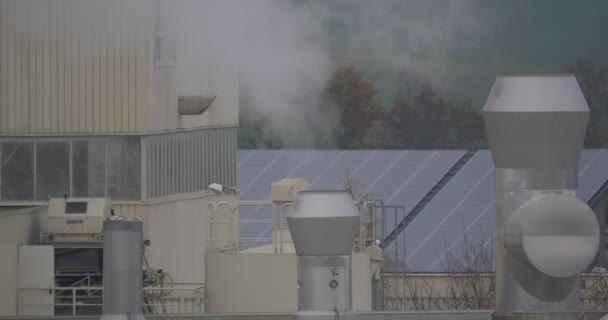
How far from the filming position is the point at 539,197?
784 inches

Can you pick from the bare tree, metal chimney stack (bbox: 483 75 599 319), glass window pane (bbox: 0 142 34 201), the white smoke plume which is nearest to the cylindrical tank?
Result: metal chimney stack (bbox: 483 75 599 319)

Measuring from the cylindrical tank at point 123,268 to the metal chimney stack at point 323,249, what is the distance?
3.80 meters

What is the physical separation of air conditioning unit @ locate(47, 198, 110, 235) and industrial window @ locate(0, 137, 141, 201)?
1.26 m

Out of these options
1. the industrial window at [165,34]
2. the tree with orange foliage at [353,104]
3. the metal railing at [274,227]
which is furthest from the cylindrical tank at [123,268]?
the tree with orange foliage at [353,104]

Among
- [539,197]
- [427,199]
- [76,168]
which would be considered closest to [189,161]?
[76,168]

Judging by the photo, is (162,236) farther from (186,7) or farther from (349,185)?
(349,185)

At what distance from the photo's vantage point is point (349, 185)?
5206 cm

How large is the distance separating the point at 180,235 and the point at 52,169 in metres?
3.55

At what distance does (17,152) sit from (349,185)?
16978 mm

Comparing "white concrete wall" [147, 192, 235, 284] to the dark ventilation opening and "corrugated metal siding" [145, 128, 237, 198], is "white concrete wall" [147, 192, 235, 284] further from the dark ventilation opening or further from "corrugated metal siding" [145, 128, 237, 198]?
the dark ventilation opening

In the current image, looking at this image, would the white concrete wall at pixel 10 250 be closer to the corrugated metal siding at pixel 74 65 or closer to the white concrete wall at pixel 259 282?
the corrugated metal siding at pixel 74 65

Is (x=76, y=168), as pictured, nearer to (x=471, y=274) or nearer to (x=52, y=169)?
(x=52, y=169)

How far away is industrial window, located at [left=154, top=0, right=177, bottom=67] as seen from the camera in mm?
36531

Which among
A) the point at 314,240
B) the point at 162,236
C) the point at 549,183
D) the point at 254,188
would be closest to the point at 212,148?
the point at 162,236
